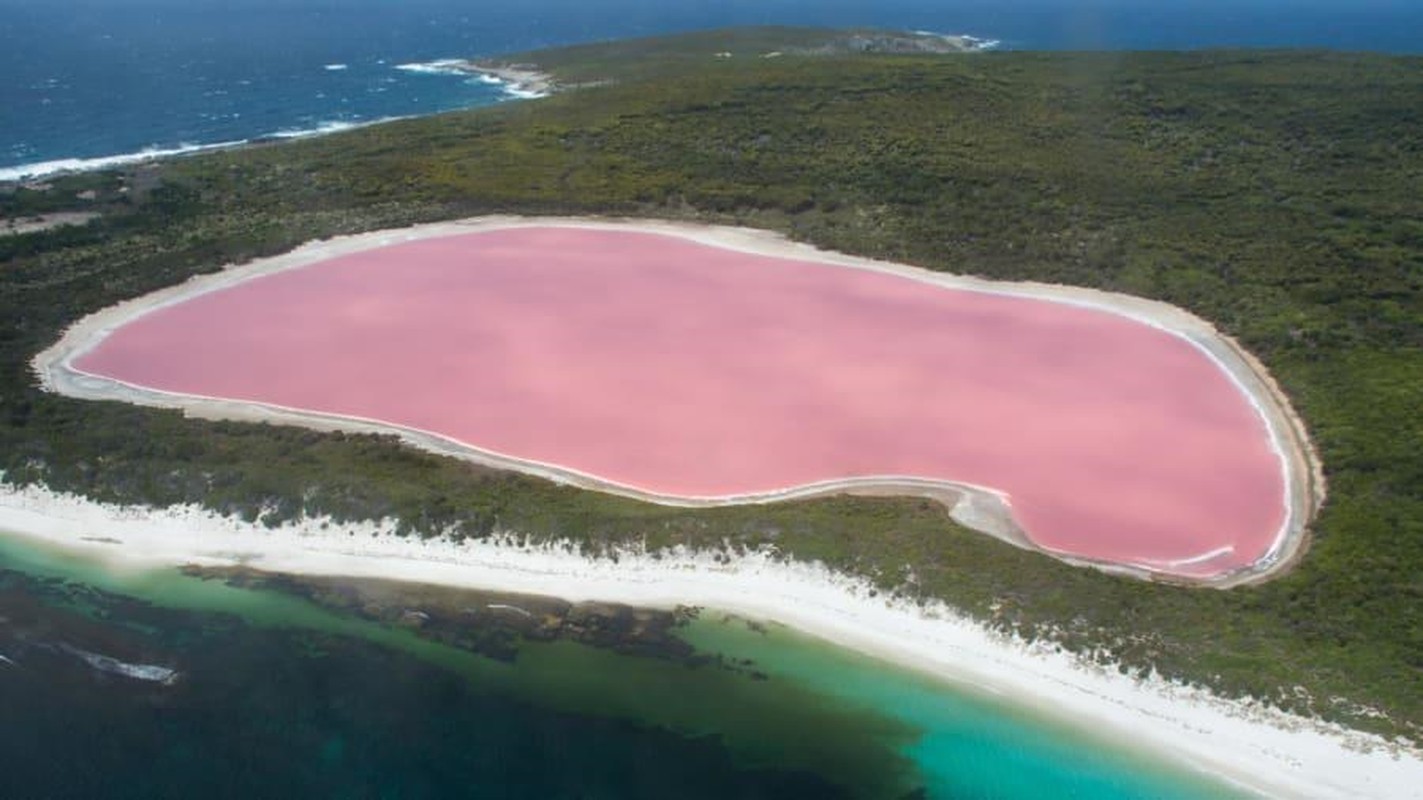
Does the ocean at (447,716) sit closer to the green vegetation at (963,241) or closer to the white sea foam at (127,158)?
the green vegetation at (963,241)

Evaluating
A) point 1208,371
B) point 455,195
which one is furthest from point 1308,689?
point 455,195

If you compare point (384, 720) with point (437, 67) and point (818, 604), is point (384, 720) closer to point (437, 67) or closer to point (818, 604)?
point (818, 604)

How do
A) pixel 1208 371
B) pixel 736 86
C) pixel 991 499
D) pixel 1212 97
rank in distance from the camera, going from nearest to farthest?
pixel 991 499
pixel 1208 371
pixel 1212 97
pixel 736 86

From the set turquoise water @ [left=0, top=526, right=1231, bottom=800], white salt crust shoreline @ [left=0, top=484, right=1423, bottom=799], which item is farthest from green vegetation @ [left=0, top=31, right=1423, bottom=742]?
turquoise water @ [left=0, top=526, right=1231, bottom=800]

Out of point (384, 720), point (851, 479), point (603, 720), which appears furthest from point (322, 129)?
point (603, 720)

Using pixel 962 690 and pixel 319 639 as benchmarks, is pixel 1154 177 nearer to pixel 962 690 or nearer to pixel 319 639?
pixel 962 690

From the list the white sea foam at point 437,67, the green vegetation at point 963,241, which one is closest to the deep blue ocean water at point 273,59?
the white sea foam at point 437,67
